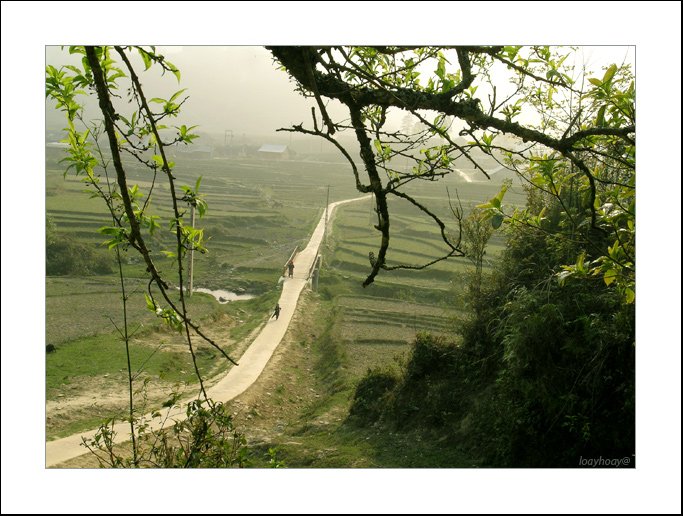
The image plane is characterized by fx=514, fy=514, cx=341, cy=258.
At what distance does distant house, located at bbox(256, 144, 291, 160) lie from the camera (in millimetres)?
48562

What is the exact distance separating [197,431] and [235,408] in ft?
20.7

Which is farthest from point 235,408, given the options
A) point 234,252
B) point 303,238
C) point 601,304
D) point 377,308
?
point 303,238

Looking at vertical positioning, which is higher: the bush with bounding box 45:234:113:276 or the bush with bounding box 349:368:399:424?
the bush with bounding box 45:234:113:276

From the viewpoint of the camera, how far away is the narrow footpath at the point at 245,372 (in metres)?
5.92

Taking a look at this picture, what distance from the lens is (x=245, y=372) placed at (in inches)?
383

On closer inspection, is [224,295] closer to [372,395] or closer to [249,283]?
[249,283]

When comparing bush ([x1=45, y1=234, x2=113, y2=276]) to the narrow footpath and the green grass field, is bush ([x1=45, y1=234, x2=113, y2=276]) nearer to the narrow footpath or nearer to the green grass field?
the green grass field

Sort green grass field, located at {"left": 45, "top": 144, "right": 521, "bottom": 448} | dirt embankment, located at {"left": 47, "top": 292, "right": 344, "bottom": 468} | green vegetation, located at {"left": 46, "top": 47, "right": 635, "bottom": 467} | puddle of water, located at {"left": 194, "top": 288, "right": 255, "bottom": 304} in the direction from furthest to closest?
1. puddle of water, located at {"left": 194, "top": 288, "right": 255, "bottom": 304}
2. green grass field, located at {"left": 45, "top": 144, "right": 521, "bottom": 448}
3. dirt embankment, located at {"left": 47, "top": 292, "right": 344, "bottom": 468}
4. green vegetation, located at {"left": 46, "top": 47, "right": 635, "bottom": 467}

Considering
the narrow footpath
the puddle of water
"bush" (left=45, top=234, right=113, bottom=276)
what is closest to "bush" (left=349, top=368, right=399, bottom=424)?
the narrow footpath

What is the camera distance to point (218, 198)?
1189 inches

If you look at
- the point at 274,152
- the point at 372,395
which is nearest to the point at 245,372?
the point at 372,395

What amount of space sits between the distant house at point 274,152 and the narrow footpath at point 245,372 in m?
31.7

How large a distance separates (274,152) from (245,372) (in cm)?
4113

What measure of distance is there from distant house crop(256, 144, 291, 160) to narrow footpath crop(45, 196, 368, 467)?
31.7 meters
